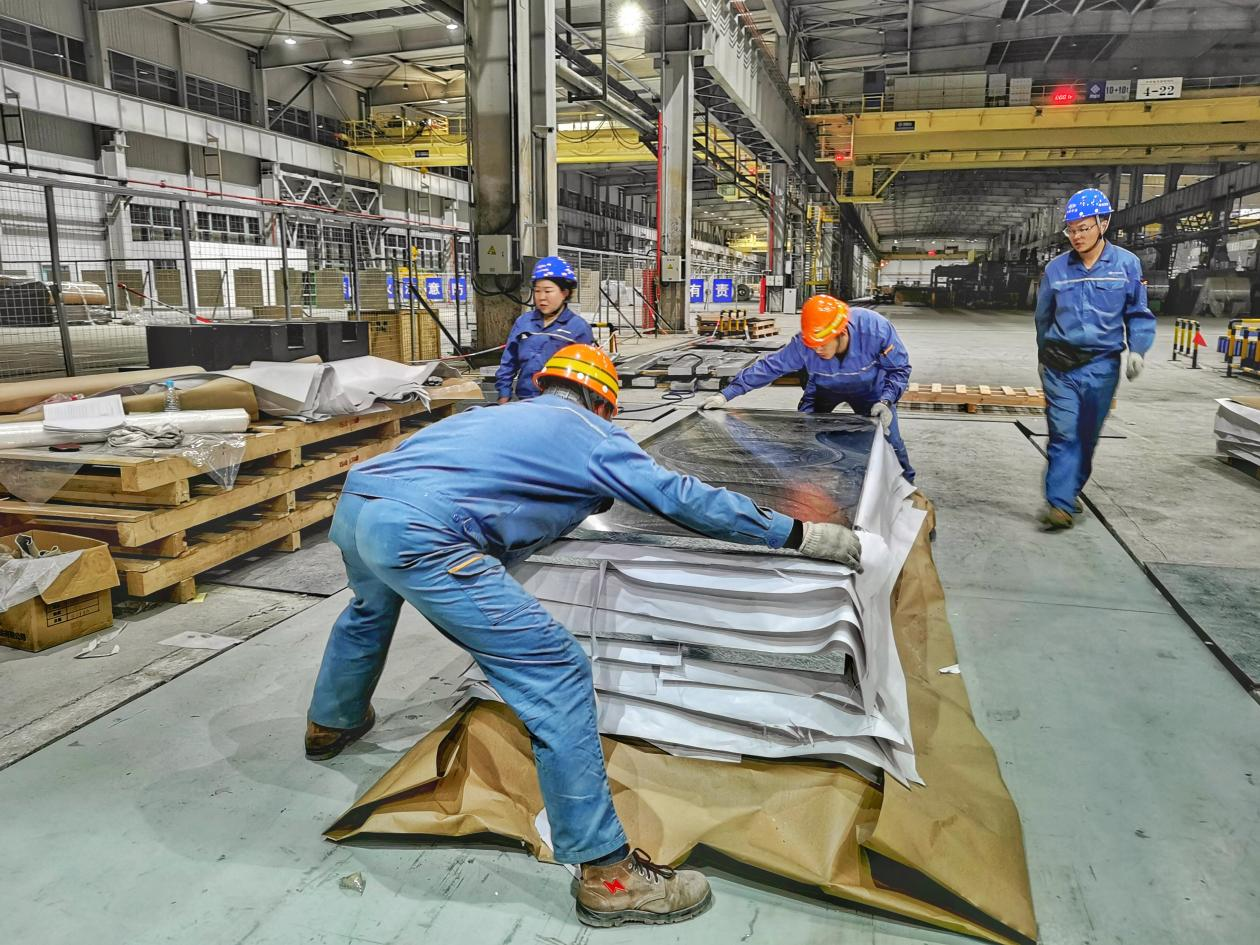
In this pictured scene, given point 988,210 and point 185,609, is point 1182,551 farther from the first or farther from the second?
point 988,210

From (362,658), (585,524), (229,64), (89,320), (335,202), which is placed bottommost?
(362,658)

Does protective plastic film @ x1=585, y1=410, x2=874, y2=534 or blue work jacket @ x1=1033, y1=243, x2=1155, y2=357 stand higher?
blue work jacket @ x1=1033, y1=243, x2=1155, y2=357

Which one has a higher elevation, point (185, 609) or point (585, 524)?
point (585, 524)

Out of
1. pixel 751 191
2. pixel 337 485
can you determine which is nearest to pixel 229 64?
pixel 751 191

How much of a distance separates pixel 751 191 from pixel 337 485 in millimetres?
23381

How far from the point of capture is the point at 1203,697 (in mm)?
2668

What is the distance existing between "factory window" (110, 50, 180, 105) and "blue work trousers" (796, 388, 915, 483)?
18177 mm

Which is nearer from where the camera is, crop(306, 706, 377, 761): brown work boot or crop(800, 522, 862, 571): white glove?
crop(800, 522, 862, 571): white glove

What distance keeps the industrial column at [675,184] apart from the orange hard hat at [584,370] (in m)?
13.5

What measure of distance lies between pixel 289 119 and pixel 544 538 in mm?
23677

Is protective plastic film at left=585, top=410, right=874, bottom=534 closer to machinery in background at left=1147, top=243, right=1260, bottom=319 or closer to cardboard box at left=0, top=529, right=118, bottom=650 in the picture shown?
cardboard box at left=0, top=529, right=118, bottom=650

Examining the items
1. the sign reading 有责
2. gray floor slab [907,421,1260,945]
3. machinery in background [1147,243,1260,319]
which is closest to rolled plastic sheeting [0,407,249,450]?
gray floor slab [907,421,1260,945]

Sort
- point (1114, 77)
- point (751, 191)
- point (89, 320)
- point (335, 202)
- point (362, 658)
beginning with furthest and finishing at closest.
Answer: point (751, 191) < point (335, 202) < point (1114, 77) < point (89, 320) < point (362, 658)

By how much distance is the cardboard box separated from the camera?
3084mm
